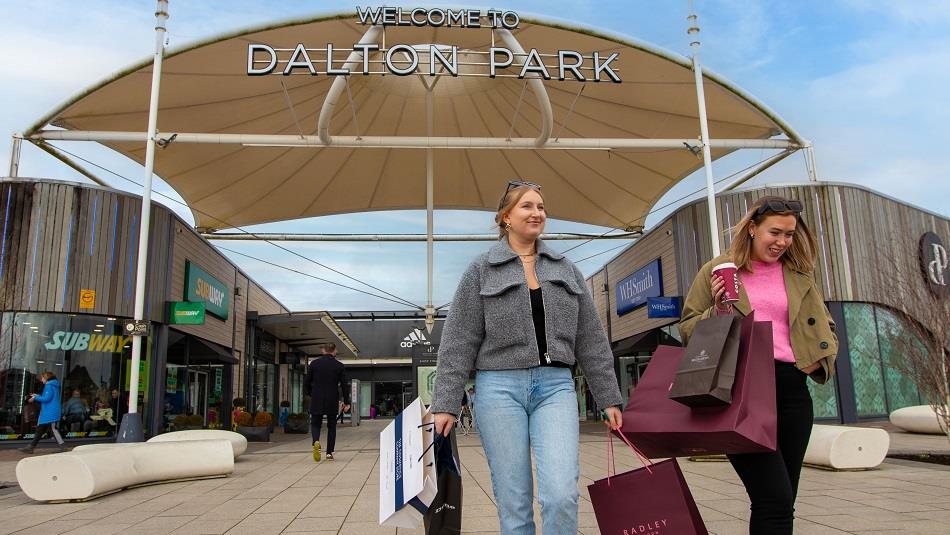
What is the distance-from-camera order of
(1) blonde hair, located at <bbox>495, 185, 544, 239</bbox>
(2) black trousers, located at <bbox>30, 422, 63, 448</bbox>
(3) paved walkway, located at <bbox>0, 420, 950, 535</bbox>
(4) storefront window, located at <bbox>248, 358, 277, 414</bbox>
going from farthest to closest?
(4) storefront window, located at <bbox>248, 358, 277, 414</bbox>, (2) black trousers, located at <bbox>30, 422, 63, 448</bbox>, (3) paved walkway, located at <bbox>0, 420, 950, 535</bbox>, (1) blonde hair, located at <bbox>495, 185, 544, 239</bbox>

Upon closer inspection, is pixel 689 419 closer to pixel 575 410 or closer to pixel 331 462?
pixel 575 410

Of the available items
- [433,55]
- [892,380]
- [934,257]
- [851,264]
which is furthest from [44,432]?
[934,257]

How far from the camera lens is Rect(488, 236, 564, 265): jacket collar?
3086mm

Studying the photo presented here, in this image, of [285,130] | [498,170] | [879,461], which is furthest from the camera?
[498,170]

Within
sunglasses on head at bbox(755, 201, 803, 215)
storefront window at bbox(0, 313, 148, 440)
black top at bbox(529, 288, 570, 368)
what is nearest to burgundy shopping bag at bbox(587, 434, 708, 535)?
black top at bbox(529, 288, 570, 368)

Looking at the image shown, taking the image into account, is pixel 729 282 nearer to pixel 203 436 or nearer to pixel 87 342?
pixel 203 436

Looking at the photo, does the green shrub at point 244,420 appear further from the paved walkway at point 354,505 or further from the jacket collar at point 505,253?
the jacket collar at point 505,253

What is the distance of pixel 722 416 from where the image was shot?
2562 millimetres

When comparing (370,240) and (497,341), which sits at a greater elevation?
(370,240)

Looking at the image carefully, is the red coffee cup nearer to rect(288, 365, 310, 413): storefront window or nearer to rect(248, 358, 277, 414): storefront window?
rect(248, 358, 277, 414): storefront window

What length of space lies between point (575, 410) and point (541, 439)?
0.19 m

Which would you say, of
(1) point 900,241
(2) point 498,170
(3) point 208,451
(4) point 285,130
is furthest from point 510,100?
(3) point 208,451

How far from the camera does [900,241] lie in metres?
16.7

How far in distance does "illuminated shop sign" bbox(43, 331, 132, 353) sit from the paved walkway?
5015 millimetres
